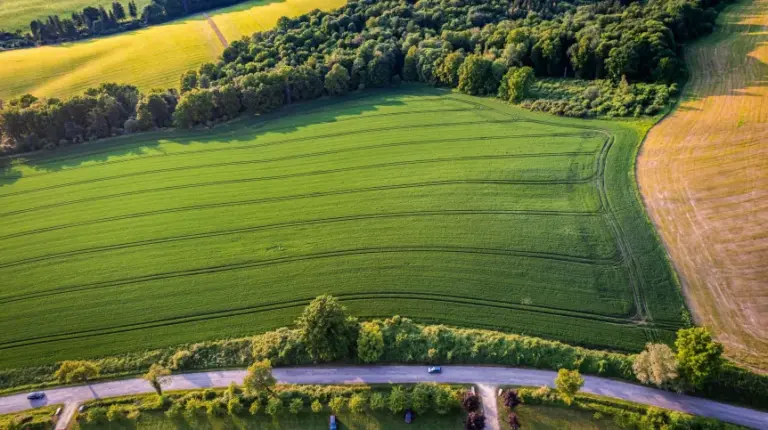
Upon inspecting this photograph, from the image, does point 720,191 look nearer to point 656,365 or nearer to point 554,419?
point 656,365

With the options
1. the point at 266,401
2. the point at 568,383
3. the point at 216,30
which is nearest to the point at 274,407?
the point at 266,401

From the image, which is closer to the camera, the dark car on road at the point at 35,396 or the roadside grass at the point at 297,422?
Answer: the roadside grass at the point at 297,422

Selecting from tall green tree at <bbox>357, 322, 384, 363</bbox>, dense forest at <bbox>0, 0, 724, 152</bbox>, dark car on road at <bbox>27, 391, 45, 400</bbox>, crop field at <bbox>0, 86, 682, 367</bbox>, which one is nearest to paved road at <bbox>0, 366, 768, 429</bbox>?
dark car on road at <bbox>27, 391, 45, 400</bbox>

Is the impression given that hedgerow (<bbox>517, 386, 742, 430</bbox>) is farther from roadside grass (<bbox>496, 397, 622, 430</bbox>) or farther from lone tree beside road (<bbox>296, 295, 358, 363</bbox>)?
lone tree beside road (<bbox>296, 295, 358, 363</bbox>)

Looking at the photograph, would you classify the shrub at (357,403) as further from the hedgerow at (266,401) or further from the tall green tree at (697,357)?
the tall green tree at (697,357)

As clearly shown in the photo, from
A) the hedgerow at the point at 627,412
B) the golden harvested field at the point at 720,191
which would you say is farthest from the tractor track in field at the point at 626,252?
the hedgerow at the point at 627,412

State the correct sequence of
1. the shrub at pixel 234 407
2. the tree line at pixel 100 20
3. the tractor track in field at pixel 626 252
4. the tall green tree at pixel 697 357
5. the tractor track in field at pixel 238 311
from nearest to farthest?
the tall green tree at pixel 697 357
the shrub at pixel 234 407
the tractor track in field at pixel 626 252
the tractor track in field at pixel 238 311
the tree line at pixel 100 20

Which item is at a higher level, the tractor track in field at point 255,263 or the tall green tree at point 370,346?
the tractor track in field at point 255,263
